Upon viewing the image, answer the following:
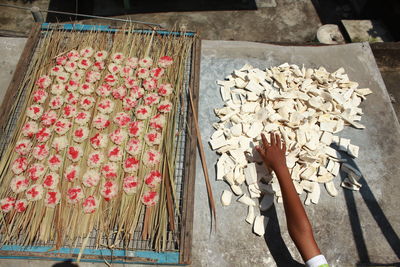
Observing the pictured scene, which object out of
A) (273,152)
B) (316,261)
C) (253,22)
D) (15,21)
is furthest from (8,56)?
(253,22)

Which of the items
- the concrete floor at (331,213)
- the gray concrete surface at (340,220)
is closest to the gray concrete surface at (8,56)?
the concrete floor at (331,213)

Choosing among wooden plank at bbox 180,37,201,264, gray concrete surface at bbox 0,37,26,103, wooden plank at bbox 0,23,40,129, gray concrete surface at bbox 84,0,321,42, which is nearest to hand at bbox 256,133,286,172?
wooden plank at bbox 180,37,201,264

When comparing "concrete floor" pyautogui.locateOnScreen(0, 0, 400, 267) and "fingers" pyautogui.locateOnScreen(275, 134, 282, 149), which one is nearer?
"concrete floor" pyautogui.locateOnScreen(0, 0, 400, 267)

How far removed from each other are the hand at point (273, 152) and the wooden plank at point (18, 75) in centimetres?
284

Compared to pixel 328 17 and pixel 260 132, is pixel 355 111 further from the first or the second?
pixel 328 17

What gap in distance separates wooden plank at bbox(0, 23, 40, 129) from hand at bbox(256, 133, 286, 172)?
284 cm

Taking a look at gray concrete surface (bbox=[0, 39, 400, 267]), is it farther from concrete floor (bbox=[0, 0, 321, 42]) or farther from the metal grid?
concrete floor (bbox=[0, 0, 321, 42])

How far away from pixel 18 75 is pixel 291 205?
Answer: 11.3 feet

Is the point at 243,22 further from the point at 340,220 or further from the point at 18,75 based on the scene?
the point at 340,220

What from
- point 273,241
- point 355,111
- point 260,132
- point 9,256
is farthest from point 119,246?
point 355,111

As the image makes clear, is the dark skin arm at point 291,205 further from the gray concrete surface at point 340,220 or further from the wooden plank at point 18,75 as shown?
the wooden plank at point 18,75

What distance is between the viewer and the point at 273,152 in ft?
9.65

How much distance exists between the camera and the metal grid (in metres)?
2.70

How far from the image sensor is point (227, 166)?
3160mm
